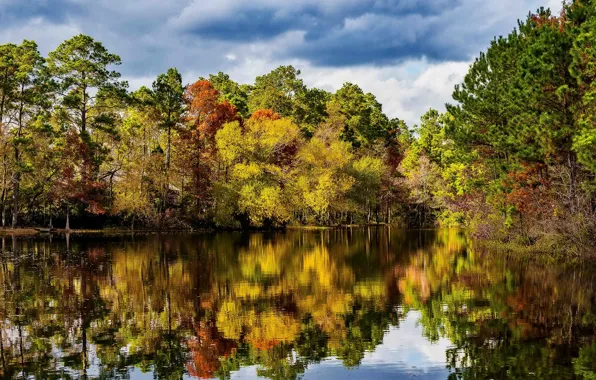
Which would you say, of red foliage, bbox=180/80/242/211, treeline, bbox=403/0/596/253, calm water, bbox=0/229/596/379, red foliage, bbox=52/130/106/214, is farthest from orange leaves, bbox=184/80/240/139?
calm water, bbox=0/229/596/379

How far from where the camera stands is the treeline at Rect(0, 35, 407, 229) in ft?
178

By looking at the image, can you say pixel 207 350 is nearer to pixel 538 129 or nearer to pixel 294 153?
pixel 538 129

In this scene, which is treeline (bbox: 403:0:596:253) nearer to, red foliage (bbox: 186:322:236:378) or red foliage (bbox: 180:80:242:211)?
red foliage (bbox: 186:322:236:378)

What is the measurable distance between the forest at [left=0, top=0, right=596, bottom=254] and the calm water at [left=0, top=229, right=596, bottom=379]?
6.55 m

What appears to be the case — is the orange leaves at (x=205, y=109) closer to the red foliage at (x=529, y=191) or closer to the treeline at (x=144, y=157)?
the treeline at (x=144, y=157)

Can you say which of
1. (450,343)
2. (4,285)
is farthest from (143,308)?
(450,343)

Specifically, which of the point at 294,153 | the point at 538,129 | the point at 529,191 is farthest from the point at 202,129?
the point at 538,129

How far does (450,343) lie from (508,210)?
22806mm

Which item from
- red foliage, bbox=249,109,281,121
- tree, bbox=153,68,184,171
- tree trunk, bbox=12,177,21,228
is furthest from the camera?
red foliage, bbox=249,109,281,121

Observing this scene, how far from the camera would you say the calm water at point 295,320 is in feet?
41.0

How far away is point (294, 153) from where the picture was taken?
6994cm

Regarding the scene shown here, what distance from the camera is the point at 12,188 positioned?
5525 cm

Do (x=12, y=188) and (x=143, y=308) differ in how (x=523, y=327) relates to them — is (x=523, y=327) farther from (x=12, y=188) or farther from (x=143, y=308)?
(x=12, y=188)

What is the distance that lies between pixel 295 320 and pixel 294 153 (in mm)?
53764
